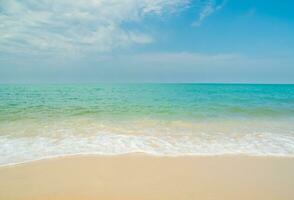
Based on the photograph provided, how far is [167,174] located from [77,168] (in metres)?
1.79

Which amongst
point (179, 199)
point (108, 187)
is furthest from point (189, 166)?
point (108, 187)

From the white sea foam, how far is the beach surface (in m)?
0.41

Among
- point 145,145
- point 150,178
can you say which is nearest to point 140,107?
point 145,145

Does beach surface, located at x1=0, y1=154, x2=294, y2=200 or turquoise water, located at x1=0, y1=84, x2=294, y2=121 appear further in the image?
turquoise water, located at x1=0, y1=84, x2=294, y2=121

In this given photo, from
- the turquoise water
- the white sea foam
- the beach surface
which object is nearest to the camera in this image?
the beach surface

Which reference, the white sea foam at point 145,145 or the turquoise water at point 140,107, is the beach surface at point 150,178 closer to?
the white sea foam at point 145,145

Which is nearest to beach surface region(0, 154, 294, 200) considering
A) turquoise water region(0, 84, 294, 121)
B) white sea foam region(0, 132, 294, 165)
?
white sea foam region(0, 132, 294, 165)

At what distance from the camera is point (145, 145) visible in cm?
597

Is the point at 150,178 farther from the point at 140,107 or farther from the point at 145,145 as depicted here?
the point at 140,107

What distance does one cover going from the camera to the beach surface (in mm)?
3439

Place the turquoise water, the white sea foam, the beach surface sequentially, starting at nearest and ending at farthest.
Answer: the beach surface < the white sea foam < the turquoise water

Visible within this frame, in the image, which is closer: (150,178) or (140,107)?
(150,178)

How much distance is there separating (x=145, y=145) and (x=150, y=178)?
2.02 metres

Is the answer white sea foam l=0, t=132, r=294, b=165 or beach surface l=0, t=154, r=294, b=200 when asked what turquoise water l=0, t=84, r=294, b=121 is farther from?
beach surface l=0, t=154, r=294, b=200
